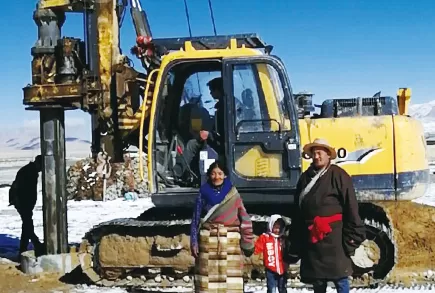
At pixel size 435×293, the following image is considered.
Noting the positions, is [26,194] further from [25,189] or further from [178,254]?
[178,254]

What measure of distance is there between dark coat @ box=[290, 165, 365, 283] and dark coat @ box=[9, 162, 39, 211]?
5.81 metres

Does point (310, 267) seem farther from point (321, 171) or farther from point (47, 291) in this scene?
point (47, 291)

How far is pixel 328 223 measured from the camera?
5.50 meters

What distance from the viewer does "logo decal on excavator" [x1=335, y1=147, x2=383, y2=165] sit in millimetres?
8133

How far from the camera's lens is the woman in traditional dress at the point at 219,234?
6.43 meters

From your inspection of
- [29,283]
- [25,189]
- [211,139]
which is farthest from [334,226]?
[25,189]

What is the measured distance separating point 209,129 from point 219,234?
222 cm

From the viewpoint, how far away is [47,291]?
27.6ft

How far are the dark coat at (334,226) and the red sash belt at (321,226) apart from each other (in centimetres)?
3

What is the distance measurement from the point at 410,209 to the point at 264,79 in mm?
2475

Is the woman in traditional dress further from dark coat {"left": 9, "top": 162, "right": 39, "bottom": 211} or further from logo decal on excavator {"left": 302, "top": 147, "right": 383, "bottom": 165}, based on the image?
dark coat {"left": 9, "top": 162, "right": 39, "bottom": 211}

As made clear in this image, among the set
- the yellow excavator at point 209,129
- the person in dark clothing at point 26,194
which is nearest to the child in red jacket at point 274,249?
the yellow excavator at point 209,129

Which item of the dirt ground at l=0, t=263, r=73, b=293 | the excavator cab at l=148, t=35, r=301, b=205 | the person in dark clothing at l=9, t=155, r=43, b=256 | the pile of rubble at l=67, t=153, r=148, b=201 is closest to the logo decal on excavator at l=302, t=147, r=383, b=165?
the excavator cab at l=148, t=35, r=301, b=205

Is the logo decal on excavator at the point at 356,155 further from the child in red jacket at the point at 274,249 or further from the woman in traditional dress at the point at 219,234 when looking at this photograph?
the woman in traditional dress at the point at 219,234
